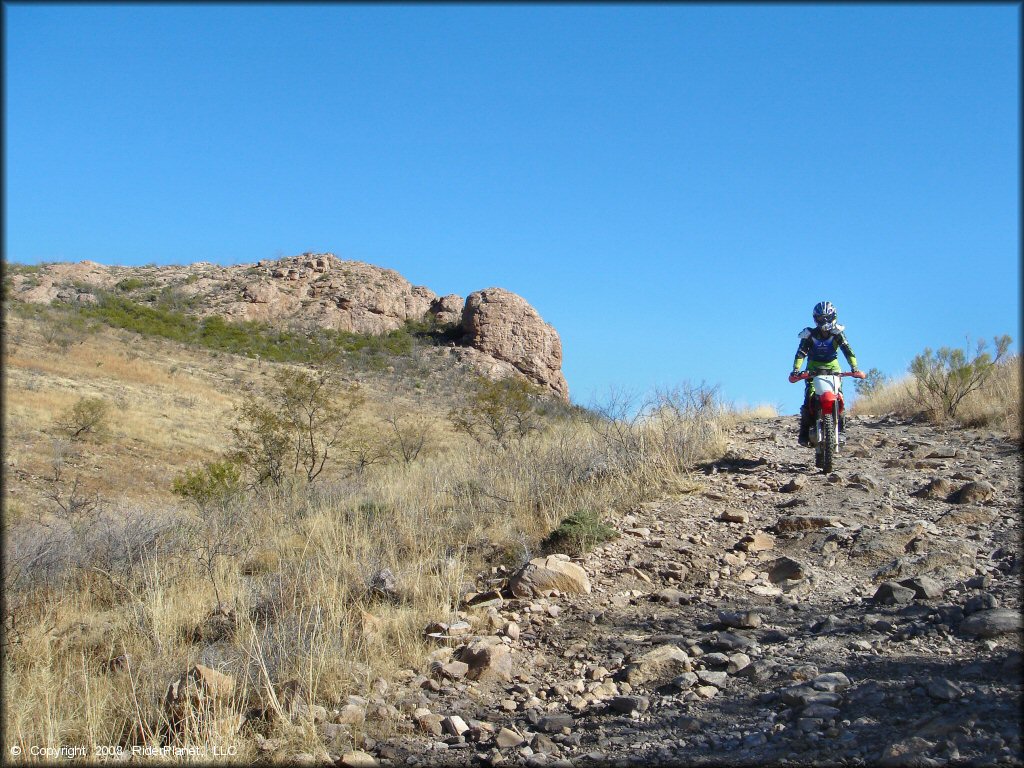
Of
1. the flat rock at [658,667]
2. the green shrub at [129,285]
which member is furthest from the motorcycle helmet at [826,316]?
the green shrub at [129,285]

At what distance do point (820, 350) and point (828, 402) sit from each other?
27.1 inches

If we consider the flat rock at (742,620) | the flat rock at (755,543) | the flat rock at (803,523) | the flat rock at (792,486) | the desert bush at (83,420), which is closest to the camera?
the flat rock at (742,620)

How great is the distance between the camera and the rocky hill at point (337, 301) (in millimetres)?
55000

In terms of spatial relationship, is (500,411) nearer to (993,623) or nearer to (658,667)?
(658,667)

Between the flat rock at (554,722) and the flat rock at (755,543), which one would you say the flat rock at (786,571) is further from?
the flat rock at (554,722)

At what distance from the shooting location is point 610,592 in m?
5.28

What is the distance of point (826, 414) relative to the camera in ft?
26.4

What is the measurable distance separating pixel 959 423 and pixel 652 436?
4.90 m

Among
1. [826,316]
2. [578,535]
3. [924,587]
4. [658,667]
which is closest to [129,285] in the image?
[826,316]

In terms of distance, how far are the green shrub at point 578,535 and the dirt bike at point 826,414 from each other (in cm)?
305

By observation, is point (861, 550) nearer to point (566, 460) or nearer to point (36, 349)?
point (566, 460)

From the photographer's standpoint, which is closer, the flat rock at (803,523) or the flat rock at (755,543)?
the flat rock at (755,543)

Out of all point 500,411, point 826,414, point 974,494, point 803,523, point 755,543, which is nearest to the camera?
point 755,543

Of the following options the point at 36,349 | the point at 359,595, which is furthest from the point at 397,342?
the point at 359,595
